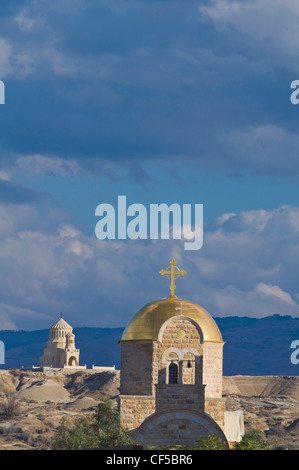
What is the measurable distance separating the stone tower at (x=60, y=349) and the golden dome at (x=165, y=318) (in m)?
133

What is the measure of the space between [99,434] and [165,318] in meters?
4.56

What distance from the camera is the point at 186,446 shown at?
31641 millimetres

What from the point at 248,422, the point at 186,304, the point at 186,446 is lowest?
the point at 186,446

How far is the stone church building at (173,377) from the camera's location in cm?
3309

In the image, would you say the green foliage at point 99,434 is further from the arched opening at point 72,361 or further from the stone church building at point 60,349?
the arched opening at point 72,361

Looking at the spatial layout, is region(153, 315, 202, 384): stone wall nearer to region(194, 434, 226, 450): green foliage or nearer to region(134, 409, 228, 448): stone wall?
region(134, 409, 228, 448): stone wall

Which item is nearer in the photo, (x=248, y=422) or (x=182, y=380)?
(x=182, y=380)

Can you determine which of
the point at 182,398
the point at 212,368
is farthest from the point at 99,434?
the point at 212,368

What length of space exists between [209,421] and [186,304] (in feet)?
12.0

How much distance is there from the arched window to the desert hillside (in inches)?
1329

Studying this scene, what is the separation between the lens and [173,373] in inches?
1346

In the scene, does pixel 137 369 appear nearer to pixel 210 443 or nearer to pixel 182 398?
pixel 182 398
